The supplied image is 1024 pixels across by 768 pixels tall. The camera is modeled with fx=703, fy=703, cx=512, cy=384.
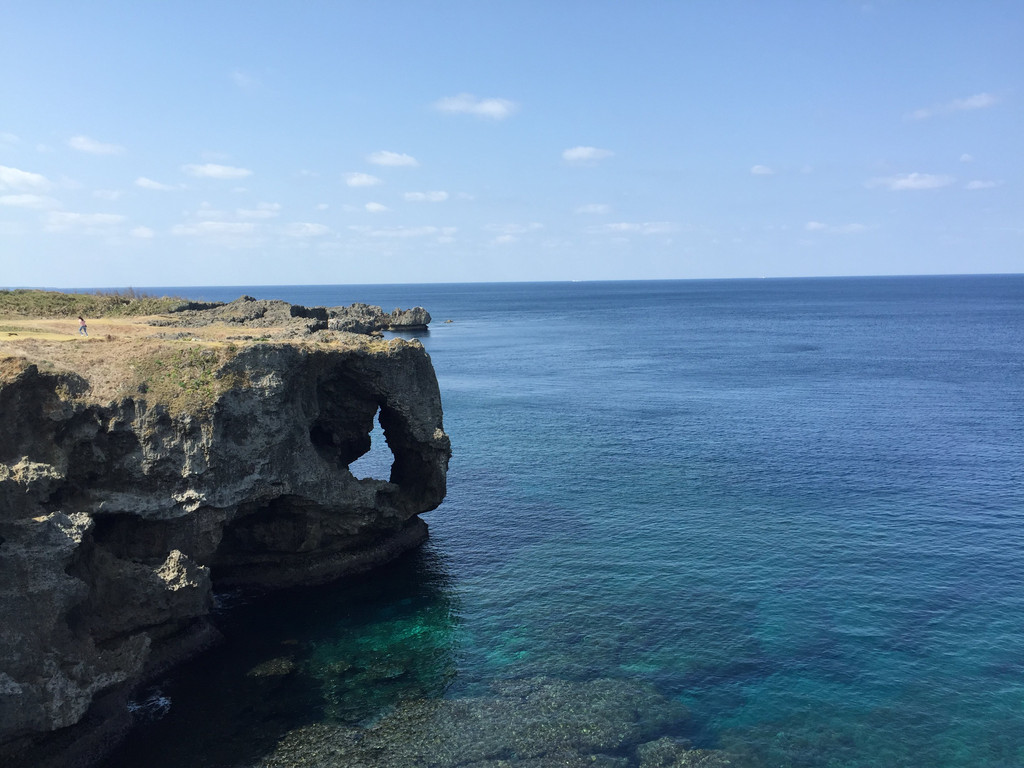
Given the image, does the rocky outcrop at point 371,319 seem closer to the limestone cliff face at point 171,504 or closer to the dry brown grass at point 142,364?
the limestone cliff face at point 171,504

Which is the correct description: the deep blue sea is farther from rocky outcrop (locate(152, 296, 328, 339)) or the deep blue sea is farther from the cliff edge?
rocky outcrop (locate(152, 296, 328, 339))

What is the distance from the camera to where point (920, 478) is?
2173 inches

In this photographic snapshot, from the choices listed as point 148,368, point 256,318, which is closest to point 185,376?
point 148,368

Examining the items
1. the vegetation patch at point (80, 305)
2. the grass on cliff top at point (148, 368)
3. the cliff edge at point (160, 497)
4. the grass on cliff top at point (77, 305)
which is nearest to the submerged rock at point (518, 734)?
the cliff edge at point (160, 497)

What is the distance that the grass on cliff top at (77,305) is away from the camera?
6731 cm

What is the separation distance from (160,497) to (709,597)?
27911 millimetres

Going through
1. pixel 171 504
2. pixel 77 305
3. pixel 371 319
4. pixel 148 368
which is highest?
pixel 77 305

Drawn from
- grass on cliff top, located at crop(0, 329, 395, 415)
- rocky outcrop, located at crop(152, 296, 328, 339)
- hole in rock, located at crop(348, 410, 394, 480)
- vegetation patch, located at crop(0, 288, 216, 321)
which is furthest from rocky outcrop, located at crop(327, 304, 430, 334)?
grass on cliff top, located at crop(0, 329, 395, 415)

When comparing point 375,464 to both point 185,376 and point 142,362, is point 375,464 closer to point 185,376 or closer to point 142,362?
point 185,376

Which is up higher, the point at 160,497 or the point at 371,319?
the point at 371,319

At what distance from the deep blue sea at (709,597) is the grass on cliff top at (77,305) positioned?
3190 cm

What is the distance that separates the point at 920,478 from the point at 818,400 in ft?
102

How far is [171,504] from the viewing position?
32.1 m

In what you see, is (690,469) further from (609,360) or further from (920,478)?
(609,360)
